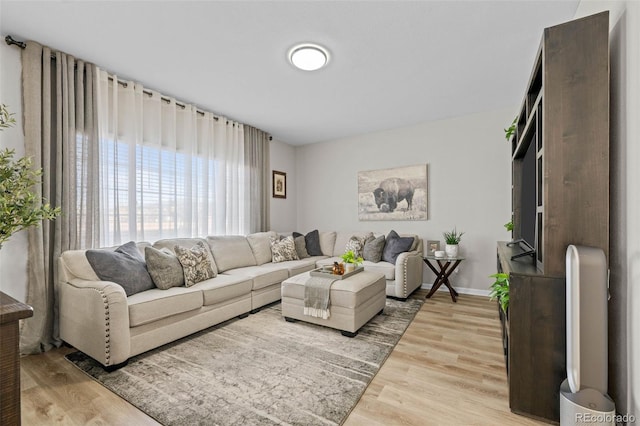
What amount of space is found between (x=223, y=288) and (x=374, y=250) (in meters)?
2.15

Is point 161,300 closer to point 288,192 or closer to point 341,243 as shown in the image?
point 341,243

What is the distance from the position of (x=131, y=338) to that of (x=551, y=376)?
108 inches

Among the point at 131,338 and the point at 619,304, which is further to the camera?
the point at 131,338

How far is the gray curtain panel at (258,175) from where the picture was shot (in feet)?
15.2

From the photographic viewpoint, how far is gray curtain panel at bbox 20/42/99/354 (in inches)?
93.8

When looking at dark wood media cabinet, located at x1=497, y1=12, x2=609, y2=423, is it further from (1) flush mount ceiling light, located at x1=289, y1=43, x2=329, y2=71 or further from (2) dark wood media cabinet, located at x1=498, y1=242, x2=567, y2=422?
(1) flush mount ceiling light, located at x1=289, y1=43, x2=329, y2=71

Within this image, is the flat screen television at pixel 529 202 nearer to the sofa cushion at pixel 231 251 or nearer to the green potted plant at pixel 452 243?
the green potted plant at pixel 452 243

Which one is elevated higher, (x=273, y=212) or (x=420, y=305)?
(x=273, y=212)

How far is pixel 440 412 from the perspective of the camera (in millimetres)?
1650

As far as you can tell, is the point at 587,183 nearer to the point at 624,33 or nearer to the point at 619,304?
the point at 619,304

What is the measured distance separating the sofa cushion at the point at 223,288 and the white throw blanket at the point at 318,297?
77 centimetres

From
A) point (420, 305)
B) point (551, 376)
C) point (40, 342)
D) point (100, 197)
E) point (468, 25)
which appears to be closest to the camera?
point (551, 376)

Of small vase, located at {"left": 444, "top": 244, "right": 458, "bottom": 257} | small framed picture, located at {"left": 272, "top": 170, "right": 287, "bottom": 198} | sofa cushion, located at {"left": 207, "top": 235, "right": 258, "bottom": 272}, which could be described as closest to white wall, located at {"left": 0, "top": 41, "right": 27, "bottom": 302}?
sofa cushion, located at {"left": 207, "top": 235, "right": 258, "bottom": 272}

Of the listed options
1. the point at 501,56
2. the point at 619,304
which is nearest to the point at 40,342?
the point at 619,304
